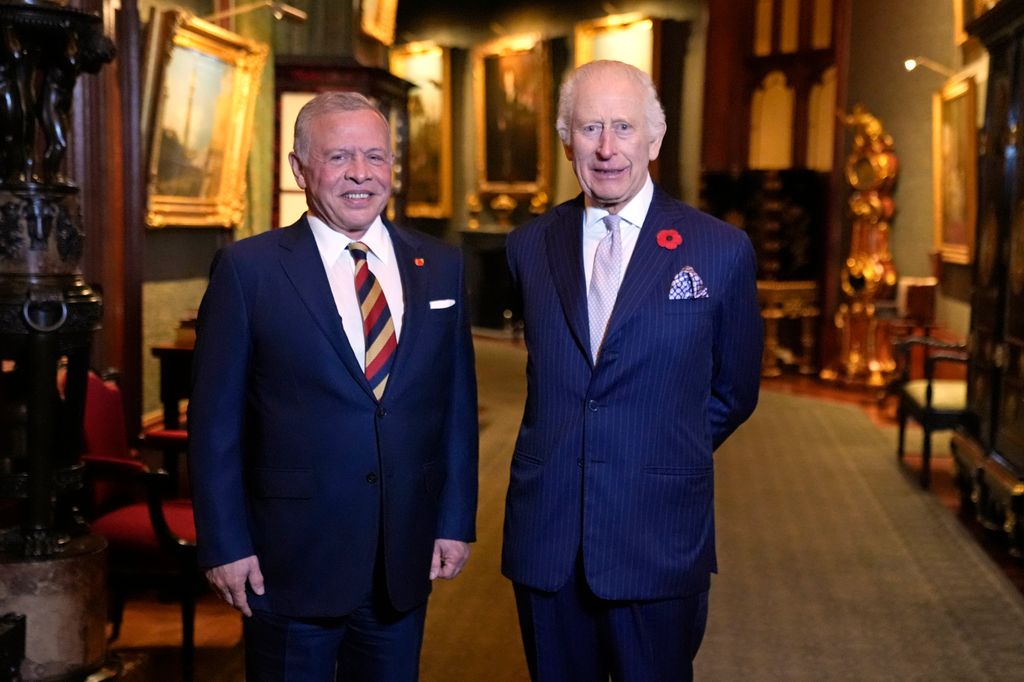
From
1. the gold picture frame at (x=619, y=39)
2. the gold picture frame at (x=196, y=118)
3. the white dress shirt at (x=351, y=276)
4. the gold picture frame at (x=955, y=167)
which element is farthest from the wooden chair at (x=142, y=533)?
the gold picture frame at (x=619, y=39)

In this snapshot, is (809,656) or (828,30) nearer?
(809,656)

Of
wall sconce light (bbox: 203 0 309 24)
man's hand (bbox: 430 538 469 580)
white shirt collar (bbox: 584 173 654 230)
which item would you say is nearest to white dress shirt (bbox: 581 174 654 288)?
white shirt collar (bbox: 584 173 654 230)

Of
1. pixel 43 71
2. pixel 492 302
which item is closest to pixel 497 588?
pixel 43 71

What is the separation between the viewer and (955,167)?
9773 millimetres

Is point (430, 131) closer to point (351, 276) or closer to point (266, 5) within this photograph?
point (266, 5)

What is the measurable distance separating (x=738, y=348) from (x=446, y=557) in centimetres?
73

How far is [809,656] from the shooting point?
422 cm

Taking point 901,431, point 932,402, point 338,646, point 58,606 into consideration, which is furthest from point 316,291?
point 901,431

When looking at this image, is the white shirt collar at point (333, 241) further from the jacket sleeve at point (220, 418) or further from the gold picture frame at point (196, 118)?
the gold picture frame at point (196, 118)

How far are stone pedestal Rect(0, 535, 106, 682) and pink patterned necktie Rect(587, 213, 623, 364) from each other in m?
1.84

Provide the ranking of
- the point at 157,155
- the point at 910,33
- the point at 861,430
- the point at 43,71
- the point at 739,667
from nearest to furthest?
the point at 43,71
the point at 739,667
the point at 157,155
the point at 861,430
the point at 910,33

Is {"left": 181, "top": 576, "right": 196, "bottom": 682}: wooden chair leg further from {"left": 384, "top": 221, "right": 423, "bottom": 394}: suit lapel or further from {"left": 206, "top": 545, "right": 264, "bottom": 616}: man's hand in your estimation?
{"left": 384, "top": 221, "right": 423, "bottom": 394}: suit lapel

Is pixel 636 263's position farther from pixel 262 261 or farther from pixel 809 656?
pixel 809 656

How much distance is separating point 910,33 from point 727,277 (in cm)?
983
